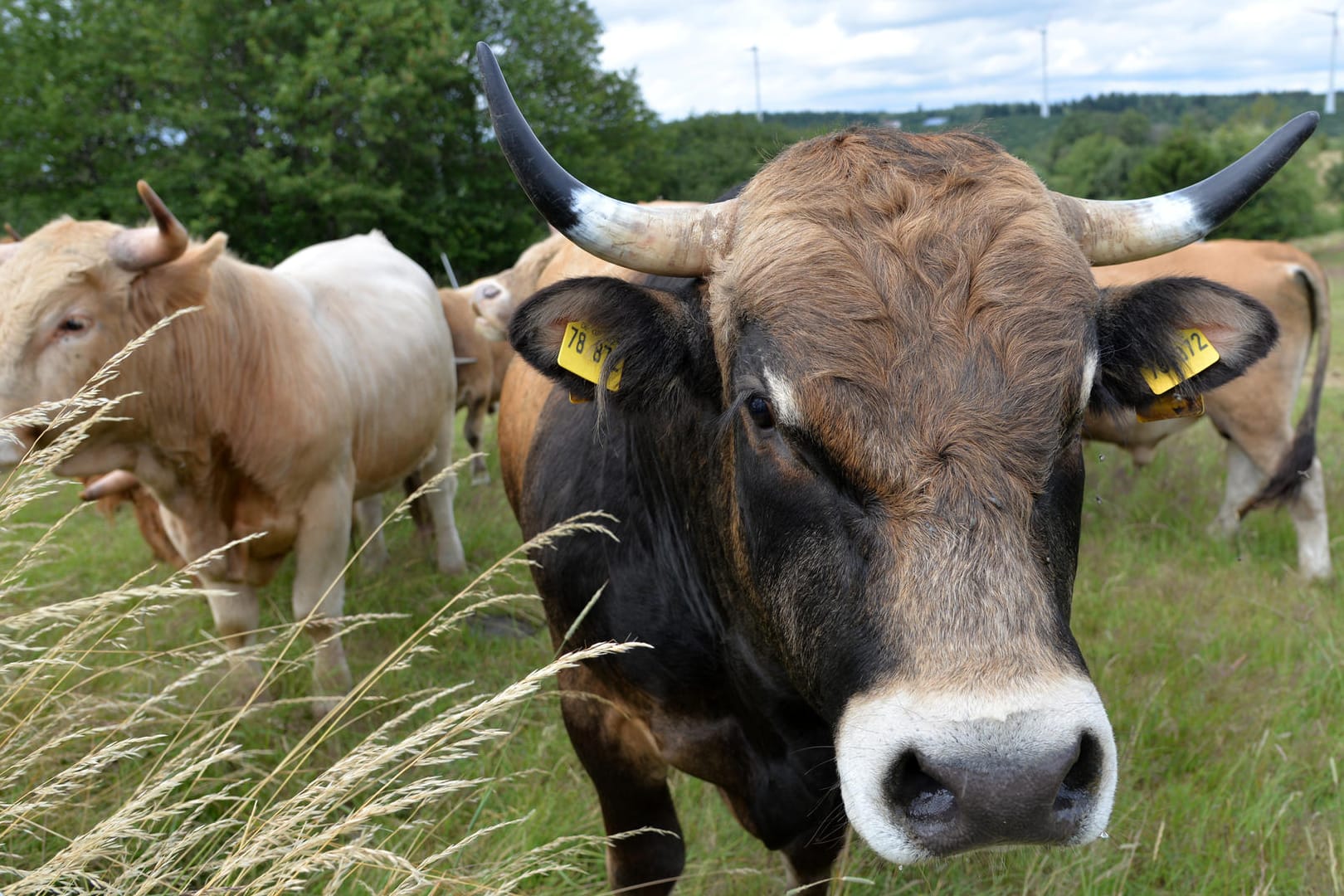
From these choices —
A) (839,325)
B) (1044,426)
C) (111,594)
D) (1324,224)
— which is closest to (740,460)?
(839,325)

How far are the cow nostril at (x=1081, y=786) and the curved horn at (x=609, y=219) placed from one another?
4.33 ft

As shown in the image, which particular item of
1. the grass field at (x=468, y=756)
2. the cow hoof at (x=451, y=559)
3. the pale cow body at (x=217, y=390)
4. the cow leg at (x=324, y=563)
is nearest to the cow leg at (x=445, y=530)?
the cow hoof at (x=451, y=559)

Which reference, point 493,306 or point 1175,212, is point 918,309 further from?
point 493,306

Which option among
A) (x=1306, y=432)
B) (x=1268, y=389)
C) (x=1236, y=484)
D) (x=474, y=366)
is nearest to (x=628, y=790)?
(x=1306, y=432)

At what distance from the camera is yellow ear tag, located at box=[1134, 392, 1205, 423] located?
233 cm

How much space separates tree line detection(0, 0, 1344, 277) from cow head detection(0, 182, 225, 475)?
19854 mm

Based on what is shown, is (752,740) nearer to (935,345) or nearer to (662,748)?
(662,748)

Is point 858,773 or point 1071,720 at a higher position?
point 1071,720

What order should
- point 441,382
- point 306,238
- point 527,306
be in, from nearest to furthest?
point 527,306 < point 441,382 < point 306,238

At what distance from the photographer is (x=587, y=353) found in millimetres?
2262

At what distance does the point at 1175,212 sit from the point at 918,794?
1.60m

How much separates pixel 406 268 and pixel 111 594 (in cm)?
494

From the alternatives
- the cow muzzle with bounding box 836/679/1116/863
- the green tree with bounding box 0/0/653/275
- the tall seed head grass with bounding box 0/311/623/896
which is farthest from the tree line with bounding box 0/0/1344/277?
the cow muzzle with bounding box 836/679/1116/863

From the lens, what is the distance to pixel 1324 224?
4747 centimetres
